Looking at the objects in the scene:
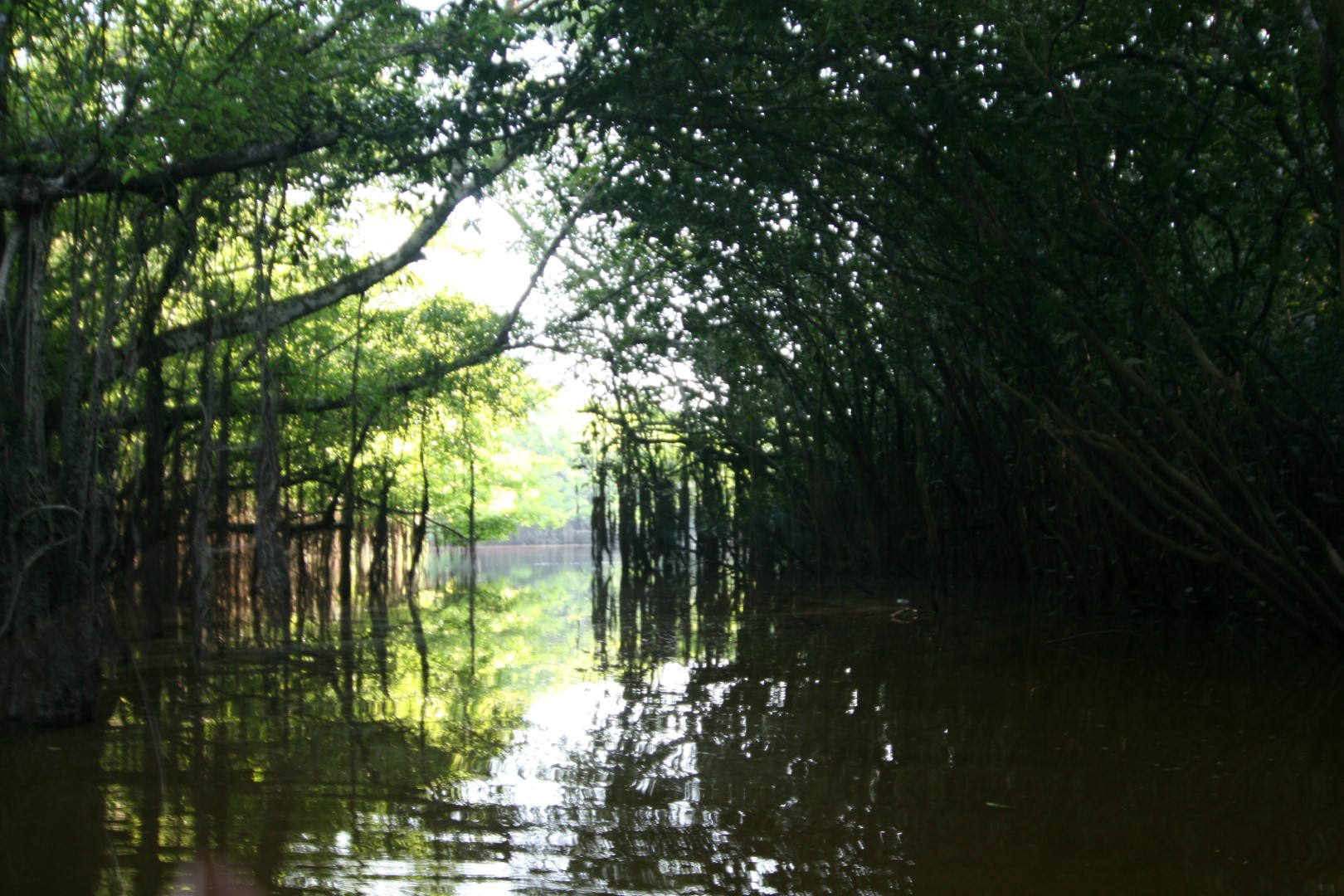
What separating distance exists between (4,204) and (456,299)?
30.6ft

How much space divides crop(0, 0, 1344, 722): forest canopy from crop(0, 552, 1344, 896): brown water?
2.42 ft

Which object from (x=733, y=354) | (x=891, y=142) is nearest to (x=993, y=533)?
(x=733, y=354)

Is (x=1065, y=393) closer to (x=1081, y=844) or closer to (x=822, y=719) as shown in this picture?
(x=822, y=719)

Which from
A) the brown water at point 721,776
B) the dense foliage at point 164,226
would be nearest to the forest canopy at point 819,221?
the dense foliage at point 164,226

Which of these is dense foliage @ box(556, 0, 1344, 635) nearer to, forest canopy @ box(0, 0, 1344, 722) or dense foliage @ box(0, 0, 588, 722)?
forest canopy @ box(0, 0, 1344, 722)

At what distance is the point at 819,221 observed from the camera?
7191mm

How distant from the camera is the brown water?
2.64 m

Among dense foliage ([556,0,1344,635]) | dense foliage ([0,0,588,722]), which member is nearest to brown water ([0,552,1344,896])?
dense foliage ([0,0,588,722])

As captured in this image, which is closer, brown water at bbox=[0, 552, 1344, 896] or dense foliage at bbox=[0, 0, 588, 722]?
brown water at bbox=[0, 552, 1344, 896]

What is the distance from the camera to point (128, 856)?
2812 millimetres

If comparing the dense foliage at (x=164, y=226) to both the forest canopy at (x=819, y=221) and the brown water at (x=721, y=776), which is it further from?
the brown water at (x=721, y=776)

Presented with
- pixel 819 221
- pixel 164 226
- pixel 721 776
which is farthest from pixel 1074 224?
pixel 164 226

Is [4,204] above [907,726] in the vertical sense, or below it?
above

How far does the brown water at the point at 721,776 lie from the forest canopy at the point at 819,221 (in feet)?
2.42
